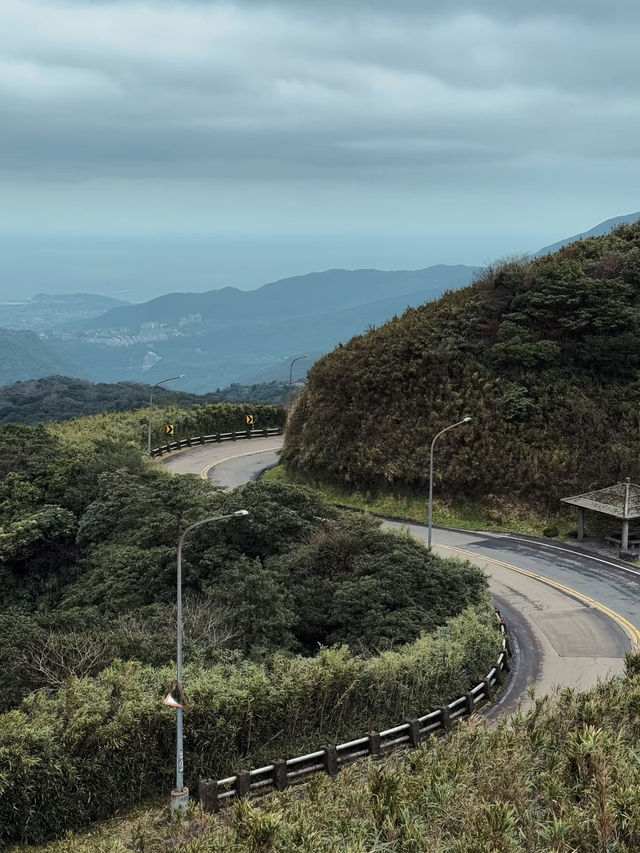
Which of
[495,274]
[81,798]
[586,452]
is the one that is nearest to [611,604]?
[586,452]

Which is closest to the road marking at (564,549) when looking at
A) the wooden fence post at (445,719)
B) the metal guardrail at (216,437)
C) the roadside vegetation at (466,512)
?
the roadside vegetation at (466,512)

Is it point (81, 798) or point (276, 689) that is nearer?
point (81, 798)

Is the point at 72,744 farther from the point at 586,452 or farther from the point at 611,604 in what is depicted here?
the point at 586,452

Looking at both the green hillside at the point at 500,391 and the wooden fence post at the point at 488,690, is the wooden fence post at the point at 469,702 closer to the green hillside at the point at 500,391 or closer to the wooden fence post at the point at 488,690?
the wooden fence post at the point at 488,690

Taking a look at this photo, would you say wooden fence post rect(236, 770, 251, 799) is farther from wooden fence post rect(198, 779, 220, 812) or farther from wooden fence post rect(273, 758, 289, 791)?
wooden fence post rect(273, 758, 289, 791)

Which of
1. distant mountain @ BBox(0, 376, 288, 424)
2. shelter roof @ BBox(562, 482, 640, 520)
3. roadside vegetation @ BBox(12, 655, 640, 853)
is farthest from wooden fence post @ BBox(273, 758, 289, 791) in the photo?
distant mountain @ BBox(0, 376, 288, 424)

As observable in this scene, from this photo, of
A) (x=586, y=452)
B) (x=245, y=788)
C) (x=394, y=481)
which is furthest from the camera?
(x=394, y=481)
